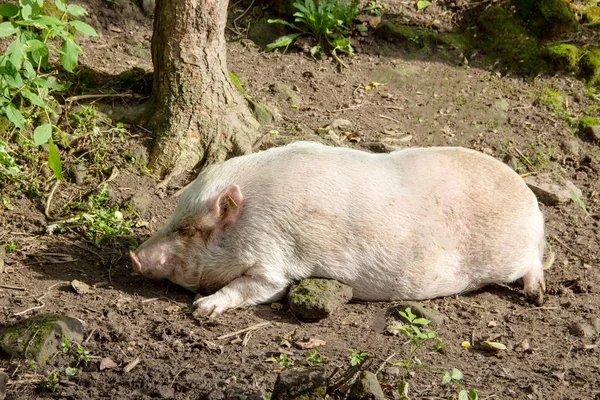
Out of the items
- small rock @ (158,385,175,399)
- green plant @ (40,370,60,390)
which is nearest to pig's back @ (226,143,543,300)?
small rock @ (158,385,175,399)

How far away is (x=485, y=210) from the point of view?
5.86 m

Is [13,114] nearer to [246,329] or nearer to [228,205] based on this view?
[228,205]

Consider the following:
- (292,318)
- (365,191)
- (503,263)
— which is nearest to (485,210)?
(503,263)

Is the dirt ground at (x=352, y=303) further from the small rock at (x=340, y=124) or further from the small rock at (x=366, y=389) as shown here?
the small rock at (x=366, y=389)

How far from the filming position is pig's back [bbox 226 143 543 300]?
5543 millimetres

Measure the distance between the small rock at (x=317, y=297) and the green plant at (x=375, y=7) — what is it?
15.8 ft

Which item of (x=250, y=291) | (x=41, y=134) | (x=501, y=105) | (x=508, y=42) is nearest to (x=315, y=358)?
(x=250, y=291)

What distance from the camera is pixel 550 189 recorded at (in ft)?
24.3

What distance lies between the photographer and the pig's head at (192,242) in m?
5.61

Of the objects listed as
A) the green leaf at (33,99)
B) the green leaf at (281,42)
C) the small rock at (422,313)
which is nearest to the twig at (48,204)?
the green leaf at (33,99)

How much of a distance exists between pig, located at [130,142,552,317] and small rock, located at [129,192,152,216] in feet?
2.49

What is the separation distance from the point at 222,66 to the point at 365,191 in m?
2.14

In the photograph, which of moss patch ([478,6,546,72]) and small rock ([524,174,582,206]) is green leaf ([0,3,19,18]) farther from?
moss patch ([478,6,546,72])

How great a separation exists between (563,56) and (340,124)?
2941mm
